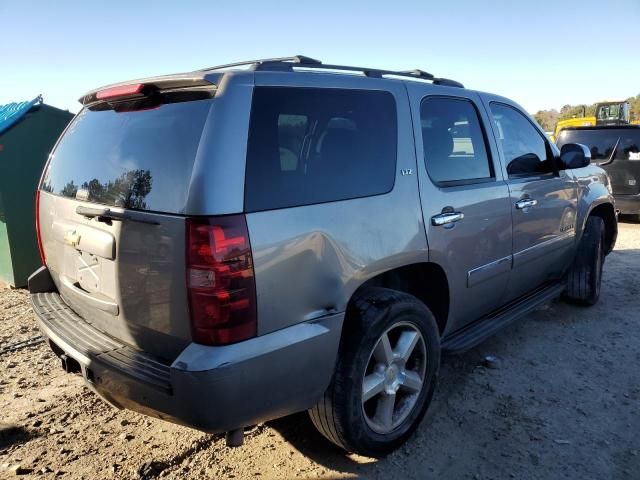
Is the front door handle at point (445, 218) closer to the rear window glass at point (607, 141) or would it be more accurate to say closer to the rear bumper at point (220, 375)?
the rear bumper at point (220, 375)

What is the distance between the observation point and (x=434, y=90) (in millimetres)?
3100

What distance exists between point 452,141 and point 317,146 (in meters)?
1.21

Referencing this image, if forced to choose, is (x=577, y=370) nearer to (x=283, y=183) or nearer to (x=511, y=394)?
(x=511, y=394)

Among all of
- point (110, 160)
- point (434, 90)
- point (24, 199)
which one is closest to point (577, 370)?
point (434, 90)

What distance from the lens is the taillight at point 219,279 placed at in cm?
188

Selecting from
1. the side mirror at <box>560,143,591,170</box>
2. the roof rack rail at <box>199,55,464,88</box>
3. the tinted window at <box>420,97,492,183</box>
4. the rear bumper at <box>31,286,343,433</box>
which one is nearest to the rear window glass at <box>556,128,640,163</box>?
the side mirror at <box>560,143,591,170</box>

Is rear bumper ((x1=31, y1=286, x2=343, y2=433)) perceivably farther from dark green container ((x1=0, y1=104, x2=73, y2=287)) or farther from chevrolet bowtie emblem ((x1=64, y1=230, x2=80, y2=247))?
dark green container ((x1=0, y1=104, x2=73, y2=287))

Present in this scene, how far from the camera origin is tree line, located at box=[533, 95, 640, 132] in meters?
35.1

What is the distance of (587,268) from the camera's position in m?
4.71

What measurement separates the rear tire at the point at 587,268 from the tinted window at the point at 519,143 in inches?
42.0

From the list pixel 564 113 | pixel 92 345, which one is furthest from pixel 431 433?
pixel 564 113

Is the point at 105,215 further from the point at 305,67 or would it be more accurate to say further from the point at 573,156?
the point at 573,156

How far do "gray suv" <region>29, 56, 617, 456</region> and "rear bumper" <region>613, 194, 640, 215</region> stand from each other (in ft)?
23.2

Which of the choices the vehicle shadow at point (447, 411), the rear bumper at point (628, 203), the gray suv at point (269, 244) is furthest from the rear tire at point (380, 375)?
the rear bumper at point (628, 203)
